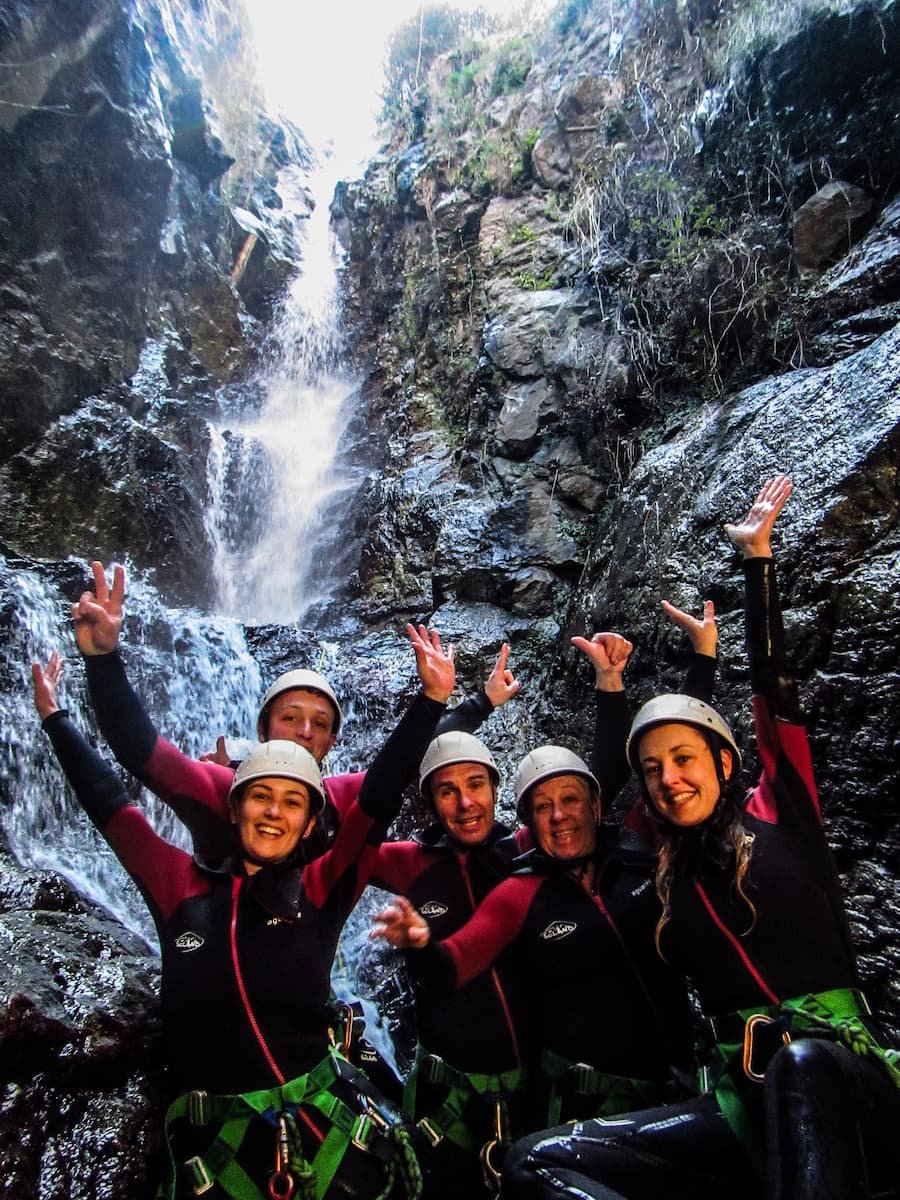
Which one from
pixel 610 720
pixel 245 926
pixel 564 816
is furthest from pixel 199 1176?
pixel 610 720

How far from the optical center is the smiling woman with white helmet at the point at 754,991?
2230 millimetres

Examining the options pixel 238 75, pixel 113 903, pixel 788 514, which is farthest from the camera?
pixel 238 75

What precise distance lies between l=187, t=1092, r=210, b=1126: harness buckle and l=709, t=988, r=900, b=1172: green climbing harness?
1.95 meters

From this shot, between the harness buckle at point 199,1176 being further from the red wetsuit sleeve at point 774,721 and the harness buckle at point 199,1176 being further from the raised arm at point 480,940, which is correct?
the red wetsuit sleeve at point 774,721

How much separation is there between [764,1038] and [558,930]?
92 centimetres

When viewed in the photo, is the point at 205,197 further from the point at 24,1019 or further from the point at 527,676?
the point at 24,1019

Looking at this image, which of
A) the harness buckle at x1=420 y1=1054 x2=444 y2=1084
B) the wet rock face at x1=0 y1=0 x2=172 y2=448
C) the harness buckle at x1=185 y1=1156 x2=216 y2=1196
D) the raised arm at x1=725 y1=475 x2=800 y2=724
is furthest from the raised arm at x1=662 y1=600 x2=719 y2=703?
the wet rock face at x1=0 y1=0 x2=172 y2=448

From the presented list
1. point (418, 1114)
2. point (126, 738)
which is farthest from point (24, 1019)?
point (418, 1114)

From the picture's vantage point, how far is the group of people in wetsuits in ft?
8.18

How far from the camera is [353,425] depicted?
1333 cm

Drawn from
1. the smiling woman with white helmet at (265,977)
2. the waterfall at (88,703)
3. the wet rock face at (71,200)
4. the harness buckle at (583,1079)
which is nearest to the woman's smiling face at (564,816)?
the smiling woman with white helmet at (265,977)

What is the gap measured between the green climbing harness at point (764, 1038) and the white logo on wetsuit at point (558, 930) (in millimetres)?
725

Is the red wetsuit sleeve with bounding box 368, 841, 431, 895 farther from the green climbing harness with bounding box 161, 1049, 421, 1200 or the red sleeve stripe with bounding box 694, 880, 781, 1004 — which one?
the red sleeve stripe with bounding box 694, 880, 781, 1004

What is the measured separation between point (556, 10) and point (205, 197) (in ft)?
24.5
